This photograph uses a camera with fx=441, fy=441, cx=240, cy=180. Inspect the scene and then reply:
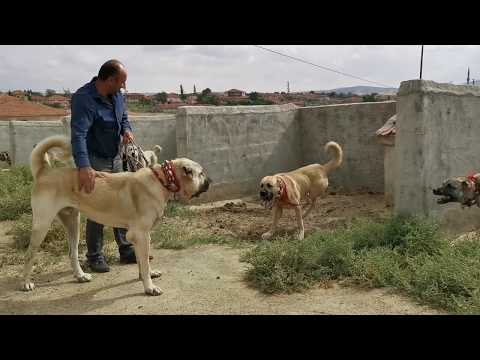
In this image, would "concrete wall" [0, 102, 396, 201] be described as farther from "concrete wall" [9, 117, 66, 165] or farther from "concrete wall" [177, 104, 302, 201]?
"concrete wall" [9, 117, 66, 165]

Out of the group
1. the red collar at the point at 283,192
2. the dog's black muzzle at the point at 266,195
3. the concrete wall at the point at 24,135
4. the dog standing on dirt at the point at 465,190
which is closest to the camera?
the dog standing on dirt at the point at 465,190

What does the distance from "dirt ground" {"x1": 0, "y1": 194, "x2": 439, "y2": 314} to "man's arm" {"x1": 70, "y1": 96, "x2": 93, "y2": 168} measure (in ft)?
4.02

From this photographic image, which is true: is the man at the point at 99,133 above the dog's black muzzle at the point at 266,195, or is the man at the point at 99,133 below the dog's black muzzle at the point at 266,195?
above

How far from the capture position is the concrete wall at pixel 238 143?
8742 mm

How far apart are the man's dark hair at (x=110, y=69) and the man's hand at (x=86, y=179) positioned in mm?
889

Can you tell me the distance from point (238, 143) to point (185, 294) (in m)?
5.90

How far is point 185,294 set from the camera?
3.97 metres

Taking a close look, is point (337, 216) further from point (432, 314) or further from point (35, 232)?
point (35, 232)

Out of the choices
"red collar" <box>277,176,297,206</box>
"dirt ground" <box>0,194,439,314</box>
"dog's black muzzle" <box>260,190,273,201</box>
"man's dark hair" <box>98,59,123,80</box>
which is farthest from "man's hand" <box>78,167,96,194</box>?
"red collar" <box>277,176,297,206</box>

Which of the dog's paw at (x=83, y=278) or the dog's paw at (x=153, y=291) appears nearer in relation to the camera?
the dog's paw at (x=153, y=291)

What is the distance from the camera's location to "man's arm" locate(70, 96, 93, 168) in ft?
12.7

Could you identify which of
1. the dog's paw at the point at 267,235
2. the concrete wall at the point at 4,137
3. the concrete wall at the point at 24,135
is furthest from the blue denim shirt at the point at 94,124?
the concrete wall at the point at 4,137

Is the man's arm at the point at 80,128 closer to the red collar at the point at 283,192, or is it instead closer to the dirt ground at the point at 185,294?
the dirt ground at the point at 185,294

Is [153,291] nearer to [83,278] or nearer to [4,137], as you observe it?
[83,278]
